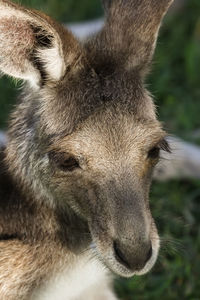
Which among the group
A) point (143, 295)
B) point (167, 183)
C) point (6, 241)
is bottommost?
point (143, 295)

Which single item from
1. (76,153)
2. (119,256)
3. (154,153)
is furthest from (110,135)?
(119,256)

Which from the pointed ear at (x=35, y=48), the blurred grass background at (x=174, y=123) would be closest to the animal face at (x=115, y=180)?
the pointed ear at (x=35, y=48)

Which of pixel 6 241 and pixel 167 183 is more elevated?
pixel 6 241

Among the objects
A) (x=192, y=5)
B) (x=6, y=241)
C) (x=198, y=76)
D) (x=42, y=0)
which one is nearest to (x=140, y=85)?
(x=6, y=241)

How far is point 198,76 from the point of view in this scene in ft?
23.2

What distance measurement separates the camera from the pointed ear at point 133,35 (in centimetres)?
412

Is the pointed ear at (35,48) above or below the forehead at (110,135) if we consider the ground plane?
above

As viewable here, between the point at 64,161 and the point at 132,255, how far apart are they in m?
0.59

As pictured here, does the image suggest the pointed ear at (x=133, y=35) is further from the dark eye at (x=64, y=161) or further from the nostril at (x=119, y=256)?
the nostril at (x=119, y=256)

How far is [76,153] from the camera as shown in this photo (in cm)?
373

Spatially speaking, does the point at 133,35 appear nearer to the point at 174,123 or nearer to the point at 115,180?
the point at 115,180

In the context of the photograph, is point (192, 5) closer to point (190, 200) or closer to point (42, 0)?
point (42, 0)

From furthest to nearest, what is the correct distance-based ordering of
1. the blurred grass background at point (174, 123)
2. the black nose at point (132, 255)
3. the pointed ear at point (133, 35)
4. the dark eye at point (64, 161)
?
1. the blurred grass background at point (174, 123)
2. the pointed ear at point (133, 35)
3. the dark eye at point (64, 161)
4. the black nose at point (132, 255)

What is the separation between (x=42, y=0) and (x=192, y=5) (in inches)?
65.2
